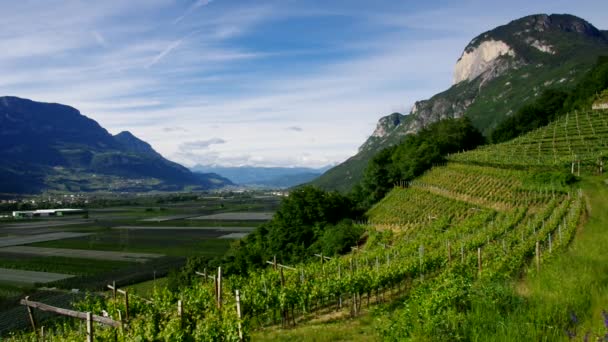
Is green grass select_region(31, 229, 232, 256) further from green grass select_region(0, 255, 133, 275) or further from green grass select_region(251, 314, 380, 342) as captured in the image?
green grass select_region(251, 314, 380, 342)

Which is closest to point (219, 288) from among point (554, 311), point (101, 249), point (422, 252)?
point (554, 311)

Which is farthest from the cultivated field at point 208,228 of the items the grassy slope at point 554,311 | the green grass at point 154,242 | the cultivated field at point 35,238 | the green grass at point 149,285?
the grassy slope at point 554,311

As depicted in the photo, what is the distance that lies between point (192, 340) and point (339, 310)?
9.38 metres

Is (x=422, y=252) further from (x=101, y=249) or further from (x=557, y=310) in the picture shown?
(x=101, y=249)

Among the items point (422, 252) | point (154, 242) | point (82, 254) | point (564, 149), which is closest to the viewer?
point (422, 252)

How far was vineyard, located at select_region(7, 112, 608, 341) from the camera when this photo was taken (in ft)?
48.6

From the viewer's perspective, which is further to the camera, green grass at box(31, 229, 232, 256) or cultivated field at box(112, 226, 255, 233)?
cultivated field at box(112, 226, 255, 233)

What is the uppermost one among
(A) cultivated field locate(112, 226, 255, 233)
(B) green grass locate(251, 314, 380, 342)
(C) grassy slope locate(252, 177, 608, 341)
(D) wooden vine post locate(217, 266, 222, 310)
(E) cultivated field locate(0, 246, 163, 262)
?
(C) grassy slope locate(252, 177, 608, 341)

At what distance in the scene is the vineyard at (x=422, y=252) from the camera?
14805mm

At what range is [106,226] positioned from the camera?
423 feet

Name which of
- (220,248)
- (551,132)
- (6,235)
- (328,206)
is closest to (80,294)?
(328,206)

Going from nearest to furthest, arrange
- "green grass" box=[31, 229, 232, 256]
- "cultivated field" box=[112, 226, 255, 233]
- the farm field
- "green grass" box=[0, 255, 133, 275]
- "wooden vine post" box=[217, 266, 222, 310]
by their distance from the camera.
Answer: "wooden vine post" box=[217, 266, 222, 310] → the farm field → "green grass" box=[0, 255, 133, 275] → "green grass" box=[31, 229, 232, 256] → "cultivated field" box=[112, 226, 255, 233]

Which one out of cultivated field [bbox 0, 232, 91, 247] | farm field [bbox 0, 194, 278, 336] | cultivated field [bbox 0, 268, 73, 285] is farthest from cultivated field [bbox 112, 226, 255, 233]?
cultivated field [bbox 0, 268, 73, 285]

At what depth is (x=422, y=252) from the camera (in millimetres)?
24922
